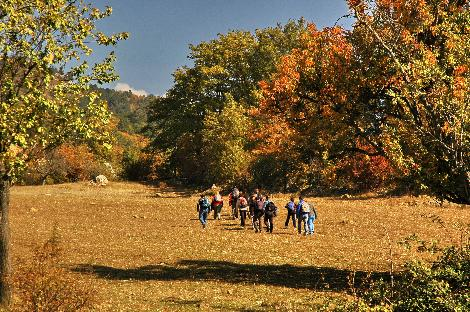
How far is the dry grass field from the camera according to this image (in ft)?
54.2

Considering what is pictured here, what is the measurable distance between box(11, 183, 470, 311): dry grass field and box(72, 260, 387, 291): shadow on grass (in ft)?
0.14

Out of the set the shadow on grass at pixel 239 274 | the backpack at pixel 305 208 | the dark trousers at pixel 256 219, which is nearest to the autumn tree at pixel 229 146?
the dark trousers at pixel 256 219

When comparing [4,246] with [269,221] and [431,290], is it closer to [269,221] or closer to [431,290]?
[431,290]

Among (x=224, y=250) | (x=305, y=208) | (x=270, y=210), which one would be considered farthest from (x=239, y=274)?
(x=270, y=210)

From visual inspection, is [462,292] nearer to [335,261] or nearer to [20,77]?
[335,261]

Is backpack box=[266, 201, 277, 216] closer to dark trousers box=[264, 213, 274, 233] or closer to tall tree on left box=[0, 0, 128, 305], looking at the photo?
dark trousers box=[264, 213, 274, 233]

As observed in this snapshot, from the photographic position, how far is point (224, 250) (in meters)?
25.4

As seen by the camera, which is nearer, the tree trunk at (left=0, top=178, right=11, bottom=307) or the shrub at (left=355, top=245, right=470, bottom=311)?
the shrub at (left=355, top=245, right=470, bottom=311)

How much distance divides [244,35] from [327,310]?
7653 cm

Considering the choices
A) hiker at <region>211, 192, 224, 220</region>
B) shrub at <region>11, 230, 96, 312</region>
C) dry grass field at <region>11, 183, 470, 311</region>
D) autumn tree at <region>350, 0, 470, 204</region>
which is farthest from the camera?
hiker at <region>211, 192, 224, 220</region>

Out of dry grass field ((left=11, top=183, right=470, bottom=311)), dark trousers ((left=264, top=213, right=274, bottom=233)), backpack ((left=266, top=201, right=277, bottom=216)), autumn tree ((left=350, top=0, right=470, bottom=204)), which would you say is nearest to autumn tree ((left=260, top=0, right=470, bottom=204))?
autumn tree ((left=350, top=0, right=470, bottom=204))

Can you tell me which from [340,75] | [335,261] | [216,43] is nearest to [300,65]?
[340,75]

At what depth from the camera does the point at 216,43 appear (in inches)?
3184

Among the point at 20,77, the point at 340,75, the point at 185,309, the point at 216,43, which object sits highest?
the point at 216,43
